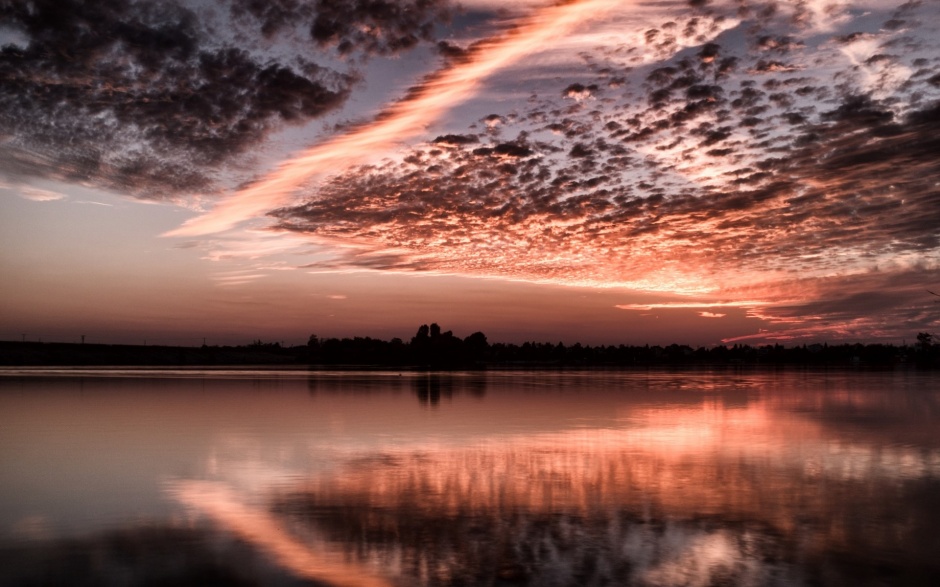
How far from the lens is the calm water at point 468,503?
36.0ft

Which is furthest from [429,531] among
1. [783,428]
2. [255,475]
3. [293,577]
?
[783,428]

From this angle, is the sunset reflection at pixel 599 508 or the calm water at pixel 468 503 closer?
the calm water at pixel 468 503

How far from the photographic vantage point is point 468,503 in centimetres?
1545

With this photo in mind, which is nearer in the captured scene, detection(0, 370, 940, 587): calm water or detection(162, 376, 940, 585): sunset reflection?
detection(0, 370, 940, 587): calm water

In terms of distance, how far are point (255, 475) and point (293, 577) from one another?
879 centimetres

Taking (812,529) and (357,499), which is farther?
(357,499)

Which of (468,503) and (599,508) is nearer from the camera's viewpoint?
(599,508)

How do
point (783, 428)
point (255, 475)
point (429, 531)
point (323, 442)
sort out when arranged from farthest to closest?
point (783, 428) → point (323, 442) → point (255, 475) → point (429, 531)

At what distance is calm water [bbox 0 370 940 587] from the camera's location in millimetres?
10961

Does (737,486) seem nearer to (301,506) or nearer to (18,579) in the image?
(301,506)

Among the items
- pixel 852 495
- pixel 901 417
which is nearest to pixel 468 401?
pixel 901 417

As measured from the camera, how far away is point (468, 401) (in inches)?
Answer: 1809

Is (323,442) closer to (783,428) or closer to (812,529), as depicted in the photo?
(812,529)

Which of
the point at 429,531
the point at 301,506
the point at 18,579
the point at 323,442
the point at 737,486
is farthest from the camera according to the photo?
the point at 323,442
